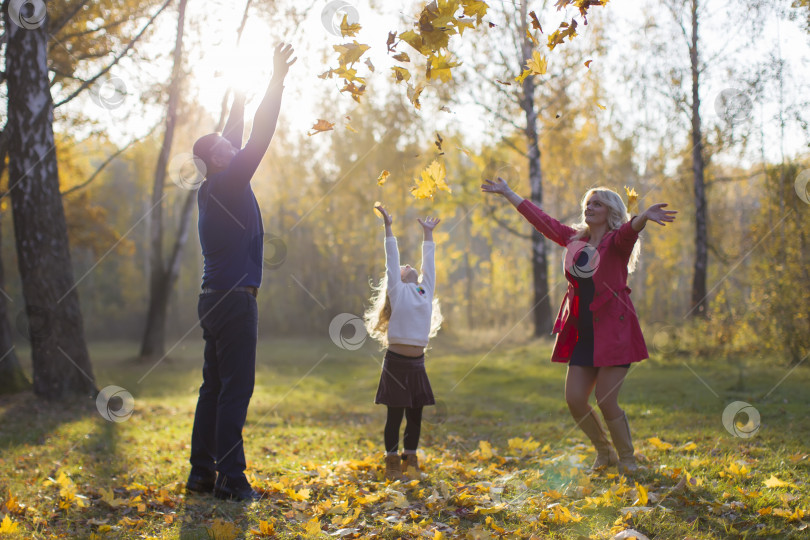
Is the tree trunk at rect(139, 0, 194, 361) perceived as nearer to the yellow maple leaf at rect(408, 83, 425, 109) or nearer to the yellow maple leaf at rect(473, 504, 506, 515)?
the yellow maple leaf at rect(408, 83, 425, 109)

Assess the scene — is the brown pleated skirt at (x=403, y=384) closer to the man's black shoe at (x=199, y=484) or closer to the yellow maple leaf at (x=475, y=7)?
the man's black shoe at (x=199, y=484)

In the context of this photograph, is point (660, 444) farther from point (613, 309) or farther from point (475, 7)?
point (475, 7)

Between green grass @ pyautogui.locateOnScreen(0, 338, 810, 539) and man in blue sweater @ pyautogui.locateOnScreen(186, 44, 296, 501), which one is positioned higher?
man in blue sweater @ pyautogui.locateOnScreen(186, 44, 296, 501)

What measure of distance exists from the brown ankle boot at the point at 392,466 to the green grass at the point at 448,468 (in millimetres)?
135

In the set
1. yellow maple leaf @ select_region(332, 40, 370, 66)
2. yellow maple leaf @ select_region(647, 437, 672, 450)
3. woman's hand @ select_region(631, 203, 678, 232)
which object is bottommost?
yellow maple leaf @ select_region(647, 437, 672, 450)

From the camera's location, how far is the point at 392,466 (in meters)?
4.58

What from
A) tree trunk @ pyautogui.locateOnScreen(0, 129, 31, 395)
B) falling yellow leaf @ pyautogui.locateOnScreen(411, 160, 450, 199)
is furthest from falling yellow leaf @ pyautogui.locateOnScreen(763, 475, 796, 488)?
tree trunk @ pyautogui.locateOnScreen(0, 129, 31, 395)

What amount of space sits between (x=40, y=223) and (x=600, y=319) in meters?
6.92

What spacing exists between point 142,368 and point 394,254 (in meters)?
12.8

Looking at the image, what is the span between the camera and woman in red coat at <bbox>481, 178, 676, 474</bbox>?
167 inches

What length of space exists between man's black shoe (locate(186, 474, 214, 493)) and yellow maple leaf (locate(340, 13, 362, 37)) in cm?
290

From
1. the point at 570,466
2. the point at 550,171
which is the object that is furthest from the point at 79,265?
the point at 570,466

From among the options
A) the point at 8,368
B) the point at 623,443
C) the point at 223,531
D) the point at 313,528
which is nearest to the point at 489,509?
the point at 313,528

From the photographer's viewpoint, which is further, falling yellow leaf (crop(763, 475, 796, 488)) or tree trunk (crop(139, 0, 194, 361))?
tree trunk (crop(139, 0, 194, 361))
